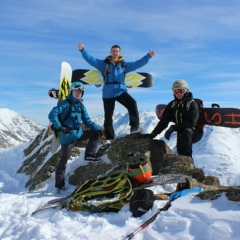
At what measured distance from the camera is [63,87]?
1245 centimetres

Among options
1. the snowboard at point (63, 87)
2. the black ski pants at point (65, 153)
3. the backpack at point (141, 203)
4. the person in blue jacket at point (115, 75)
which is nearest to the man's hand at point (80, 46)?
the person in blue jacket at point (115, 75)

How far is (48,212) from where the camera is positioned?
307 inches

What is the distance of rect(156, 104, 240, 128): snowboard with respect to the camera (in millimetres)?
11952

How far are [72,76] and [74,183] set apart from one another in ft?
16.4

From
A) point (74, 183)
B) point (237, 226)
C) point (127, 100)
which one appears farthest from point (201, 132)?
point (237, 226)

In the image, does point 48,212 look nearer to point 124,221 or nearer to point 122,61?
point 124,221

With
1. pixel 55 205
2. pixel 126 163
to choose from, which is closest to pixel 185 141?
pixel 126 163

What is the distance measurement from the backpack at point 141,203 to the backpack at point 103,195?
0.40 m

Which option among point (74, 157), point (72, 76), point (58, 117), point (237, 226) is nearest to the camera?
point (237, 226)

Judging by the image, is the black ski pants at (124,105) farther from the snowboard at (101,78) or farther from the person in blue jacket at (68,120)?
the snowboard at (101,78)

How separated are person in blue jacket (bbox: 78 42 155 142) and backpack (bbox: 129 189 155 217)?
4.99 metres

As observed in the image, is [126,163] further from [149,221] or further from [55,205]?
[149,221]

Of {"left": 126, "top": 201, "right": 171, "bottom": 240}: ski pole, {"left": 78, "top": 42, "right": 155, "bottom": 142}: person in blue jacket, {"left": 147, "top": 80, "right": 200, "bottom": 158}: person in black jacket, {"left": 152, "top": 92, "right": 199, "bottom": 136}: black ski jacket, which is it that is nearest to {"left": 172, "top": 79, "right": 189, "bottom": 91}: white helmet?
{"left": 147, "top": 80, "right": 200, "bottom": 158}: person in black jacket

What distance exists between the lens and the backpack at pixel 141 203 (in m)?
6.79
